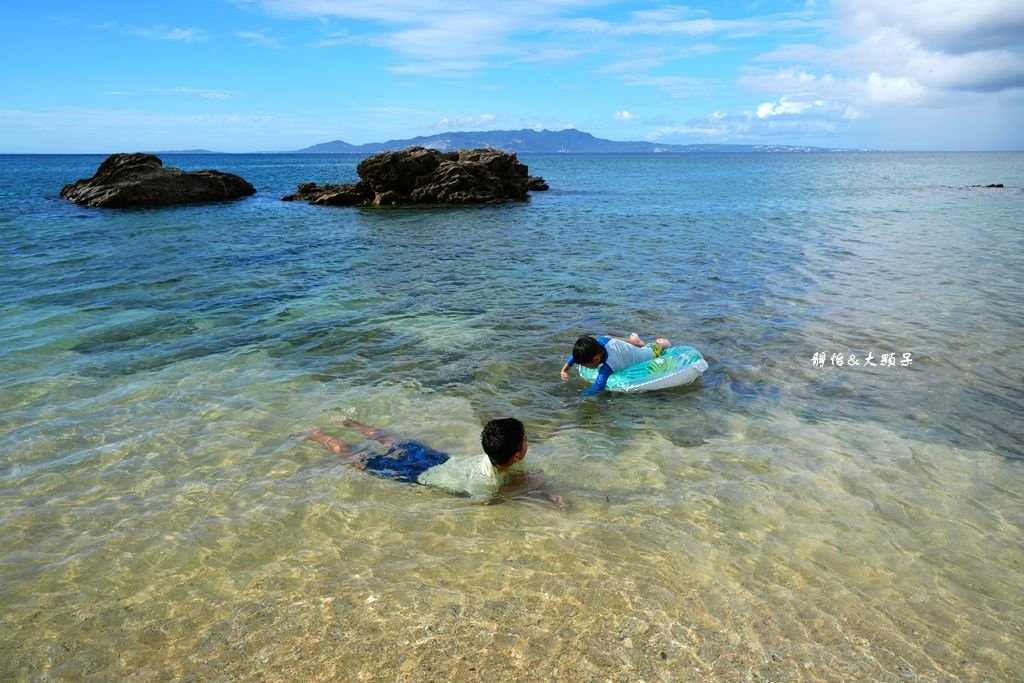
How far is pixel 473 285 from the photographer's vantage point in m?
16.7

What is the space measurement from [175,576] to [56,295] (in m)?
13.6

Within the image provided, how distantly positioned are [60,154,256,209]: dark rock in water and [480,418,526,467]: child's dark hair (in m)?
39.6

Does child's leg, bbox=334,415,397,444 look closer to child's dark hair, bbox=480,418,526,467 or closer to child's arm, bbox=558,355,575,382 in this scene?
child's dark hair, bbox=480,418,526,467

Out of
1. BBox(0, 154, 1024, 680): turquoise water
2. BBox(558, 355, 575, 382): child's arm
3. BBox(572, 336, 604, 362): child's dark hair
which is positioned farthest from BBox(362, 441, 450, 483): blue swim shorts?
BBox(558, 355, 575, 382): child's arm

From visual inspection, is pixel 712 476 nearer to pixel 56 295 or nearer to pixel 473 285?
pixel 473 285

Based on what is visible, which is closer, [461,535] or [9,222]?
[461,535]

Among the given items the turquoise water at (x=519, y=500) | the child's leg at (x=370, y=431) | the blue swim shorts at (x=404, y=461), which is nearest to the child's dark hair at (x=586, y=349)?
the turquoise water at (x=519, y=500)

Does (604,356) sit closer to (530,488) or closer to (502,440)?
(530,488)

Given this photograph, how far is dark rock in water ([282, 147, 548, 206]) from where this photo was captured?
39.6 metres

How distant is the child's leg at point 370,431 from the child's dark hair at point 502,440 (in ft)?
5.94

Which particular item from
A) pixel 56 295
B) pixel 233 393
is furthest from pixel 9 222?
pixel 233 393

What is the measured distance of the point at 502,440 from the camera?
5.93 meters

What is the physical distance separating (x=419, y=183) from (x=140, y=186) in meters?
17.4

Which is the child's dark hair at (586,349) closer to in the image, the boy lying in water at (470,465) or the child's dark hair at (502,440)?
the boy lying in water at (470,465)
